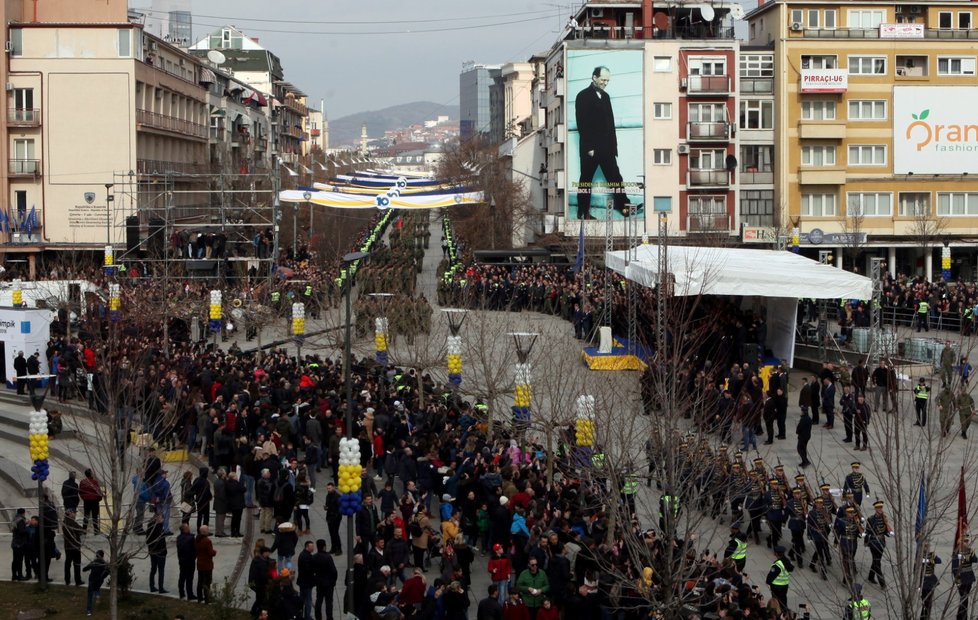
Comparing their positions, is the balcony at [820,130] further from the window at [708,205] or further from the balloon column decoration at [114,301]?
the balloon column decoration at [114,301]

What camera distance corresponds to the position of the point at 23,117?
6250cm

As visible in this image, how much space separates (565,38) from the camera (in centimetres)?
6844

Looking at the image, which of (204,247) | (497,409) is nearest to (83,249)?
(204,247)

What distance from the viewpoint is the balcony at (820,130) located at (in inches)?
2534

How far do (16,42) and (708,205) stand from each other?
34.0 meters

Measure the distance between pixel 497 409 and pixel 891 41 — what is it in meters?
43.2

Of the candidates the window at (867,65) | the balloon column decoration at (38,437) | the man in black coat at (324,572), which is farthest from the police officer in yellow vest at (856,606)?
the window at (867,65)

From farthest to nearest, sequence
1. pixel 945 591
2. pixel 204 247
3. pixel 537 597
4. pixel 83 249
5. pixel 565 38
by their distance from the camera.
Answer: pixel 565 38 < pixel 83 249 < pixel 204 247 < pixel 945 591 < pixel 537 597

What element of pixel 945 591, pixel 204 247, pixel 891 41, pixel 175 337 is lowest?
pixel 945 591

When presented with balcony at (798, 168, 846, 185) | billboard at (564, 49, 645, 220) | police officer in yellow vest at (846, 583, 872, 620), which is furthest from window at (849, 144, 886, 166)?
police officer in yellow vest at (846, 583, 872, 620)

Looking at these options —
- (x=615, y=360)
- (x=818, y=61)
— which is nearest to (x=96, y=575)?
(x=615, y=360)

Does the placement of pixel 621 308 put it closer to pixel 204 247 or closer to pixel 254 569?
pixel 204 247

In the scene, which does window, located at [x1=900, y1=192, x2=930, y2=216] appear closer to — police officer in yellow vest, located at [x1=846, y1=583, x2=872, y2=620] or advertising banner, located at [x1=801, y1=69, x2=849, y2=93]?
advertising banner, located at [x1=801, y1=69, x2=849, y2=93]

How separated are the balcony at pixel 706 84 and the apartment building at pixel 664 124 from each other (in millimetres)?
48
